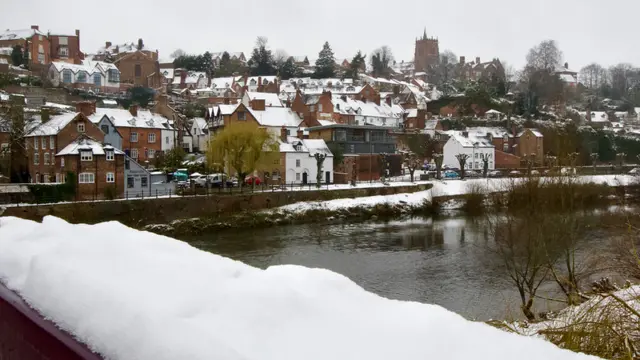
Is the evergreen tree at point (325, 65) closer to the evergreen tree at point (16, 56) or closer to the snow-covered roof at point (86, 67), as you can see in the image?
the snow-covered roof at point (86, 67)

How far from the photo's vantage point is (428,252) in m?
25.8

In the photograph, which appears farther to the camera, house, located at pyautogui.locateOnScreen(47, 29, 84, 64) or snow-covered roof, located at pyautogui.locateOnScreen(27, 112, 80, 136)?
house, located at pyautogui.locateOnScreen(47, 29, 84, 64)

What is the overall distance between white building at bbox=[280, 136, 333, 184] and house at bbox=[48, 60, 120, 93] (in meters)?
36.2

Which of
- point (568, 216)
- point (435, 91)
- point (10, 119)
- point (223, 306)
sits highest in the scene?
point (435, 91)

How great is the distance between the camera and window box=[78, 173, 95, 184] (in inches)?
1383

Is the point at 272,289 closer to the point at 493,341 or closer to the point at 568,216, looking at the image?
the point at 493,341

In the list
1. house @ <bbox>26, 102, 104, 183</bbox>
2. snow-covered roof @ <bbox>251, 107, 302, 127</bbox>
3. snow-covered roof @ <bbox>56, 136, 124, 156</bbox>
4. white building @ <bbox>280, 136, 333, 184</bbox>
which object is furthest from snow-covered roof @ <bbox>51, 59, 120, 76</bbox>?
snow-covered roof @ <bbox>56, 136, 124, 156</bbox>

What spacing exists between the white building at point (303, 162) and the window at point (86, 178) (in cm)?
1723

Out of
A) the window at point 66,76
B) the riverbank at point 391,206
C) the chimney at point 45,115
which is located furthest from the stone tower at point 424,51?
the chimney at point 45,115

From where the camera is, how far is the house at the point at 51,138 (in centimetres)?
3822

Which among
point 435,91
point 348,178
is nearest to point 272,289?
point 348,178

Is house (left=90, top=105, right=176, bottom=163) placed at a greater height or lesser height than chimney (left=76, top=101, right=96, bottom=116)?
lesser

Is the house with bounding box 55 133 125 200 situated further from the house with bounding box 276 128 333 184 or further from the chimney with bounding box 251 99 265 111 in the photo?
the chimney with bounding box 251 99 265 111

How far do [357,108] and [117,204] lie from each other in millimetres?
38561
